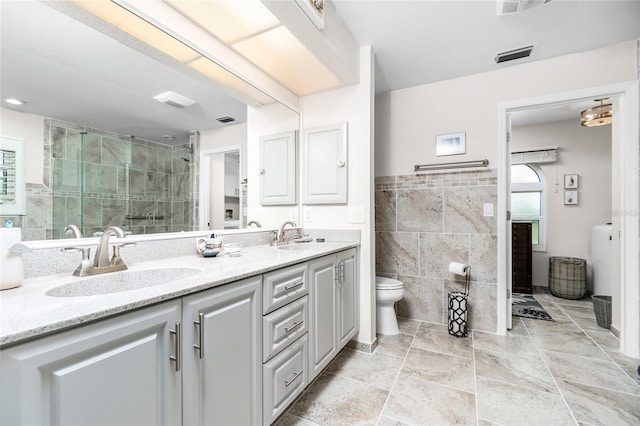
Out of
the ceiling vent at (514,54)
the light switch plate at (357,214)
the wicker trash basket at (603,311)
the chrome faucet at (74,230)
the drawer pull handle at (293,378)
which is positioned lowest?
the wicker trash basket at (603,311)

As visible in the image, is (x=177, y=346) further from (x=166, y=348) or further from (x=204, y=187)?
(x=204, y=187)

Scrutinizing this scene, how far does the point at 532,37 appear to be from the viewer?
214cm

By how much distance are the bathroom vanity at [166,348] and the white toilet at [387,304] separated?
3.47ft

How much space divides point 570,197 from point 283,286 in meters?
4.43

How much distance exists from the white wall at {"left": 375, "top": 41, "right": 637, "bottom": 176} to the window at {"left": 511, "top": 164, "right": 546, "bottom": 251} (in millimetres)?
2143

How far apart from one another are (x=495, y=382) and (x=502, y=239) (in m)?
1.24

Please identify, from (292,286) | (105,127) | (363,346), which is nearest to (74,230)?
(105,127)

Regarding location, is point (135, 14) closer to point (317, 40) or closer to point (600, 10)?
point (317, 40)

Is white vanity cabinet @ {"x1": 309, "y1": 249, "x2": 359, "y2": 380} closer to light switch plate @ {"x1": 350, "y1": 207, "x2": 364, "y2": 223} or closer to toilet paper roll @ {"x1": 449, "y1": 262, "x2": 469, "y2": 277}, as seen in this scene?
light switch plate @ {"x1": 350, "y1": 207, "x2": 364, "y2": 223}

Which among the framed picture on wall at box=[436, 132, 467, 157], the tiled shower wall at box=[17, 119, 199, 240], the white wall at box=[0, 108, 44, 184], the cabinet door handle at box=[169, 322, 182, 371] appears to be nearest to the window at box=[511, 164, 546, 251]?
the framed picture on wall at box=[436, 132, 467, 157]

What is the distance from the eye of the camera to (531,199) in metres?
4.24

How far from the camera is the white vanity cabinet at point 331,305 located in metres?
1.62

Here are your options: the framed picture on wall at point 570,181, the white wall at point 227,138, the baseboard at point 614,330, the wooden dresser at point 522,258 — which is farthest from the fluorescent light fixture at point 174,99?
the framed picture on wall at point 570,181

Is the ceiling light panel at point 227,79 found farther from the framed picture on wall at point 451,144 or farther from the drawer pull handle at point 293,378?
the drawer pull handle at point 293,378
